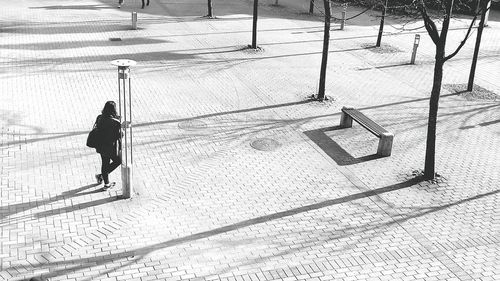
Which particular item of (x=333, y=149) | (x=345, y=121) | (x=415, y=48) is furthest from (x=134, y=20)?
(x=333, y=149)

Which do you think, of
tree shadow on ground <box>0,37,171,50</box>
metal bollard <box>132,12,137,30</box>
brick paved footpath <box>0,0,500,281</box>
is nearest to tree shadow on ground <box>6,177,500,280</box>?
brick paved footpath <box>0,0,500,281</box>

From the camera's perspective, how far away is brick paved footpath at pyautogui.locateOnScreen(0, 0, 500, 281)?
862 centimetres

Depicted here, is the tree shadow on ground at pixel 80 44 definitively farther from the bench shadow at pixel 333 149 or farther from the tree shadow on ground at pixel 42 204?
the tree shadow on ground at pixel 42 204

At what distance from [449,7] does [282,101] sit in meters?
6.30

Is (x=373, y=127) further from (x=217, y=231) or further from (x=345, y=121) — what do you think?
(x=217, y=231)

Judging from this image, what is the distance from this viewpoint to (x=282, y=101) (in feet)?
52.2

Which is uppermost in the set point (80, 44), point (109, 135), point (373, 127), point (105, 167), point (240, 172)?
point (109, 135)

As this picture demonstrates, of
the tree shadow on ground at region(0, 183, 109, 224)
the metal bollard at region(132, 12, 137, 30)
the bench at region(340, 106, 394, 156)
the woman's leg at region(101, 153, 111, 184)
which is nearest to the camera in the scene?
the tree shadow on ground at region(0, 183, 109, 224)

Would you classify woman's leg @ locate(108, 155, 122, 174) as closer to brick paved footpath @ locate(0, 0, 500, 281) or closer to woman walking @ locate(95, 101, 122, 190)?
woman walking @ locate(95, 101, 122, 190)

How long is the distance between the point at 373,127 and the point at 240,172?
3.67 m

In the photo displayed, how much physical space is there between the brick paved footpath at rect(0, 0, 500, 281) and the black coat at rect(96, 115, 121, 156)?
1.00 metres

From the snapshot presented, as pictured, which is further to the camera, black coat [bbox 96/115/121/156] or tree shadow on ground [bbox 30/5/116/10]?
tree shadow on ground [bbox 30/5/116/10]

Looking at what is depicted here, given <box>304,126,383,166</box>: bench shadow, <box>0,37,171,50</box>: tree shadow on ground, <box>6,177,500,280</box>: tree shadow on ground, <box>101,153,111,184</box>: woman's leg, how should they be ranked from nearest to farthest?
1. <box>6,177,500,280</box>: tree shadow on ground
2. <box>101,153,111,184</box>: woman's leg
3. <box>304,126,383,166</box>: bench shadow
4. <box>0,37,171,50</box>: tree shadow on ground

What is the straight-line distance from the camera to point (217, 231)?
30.6ft
